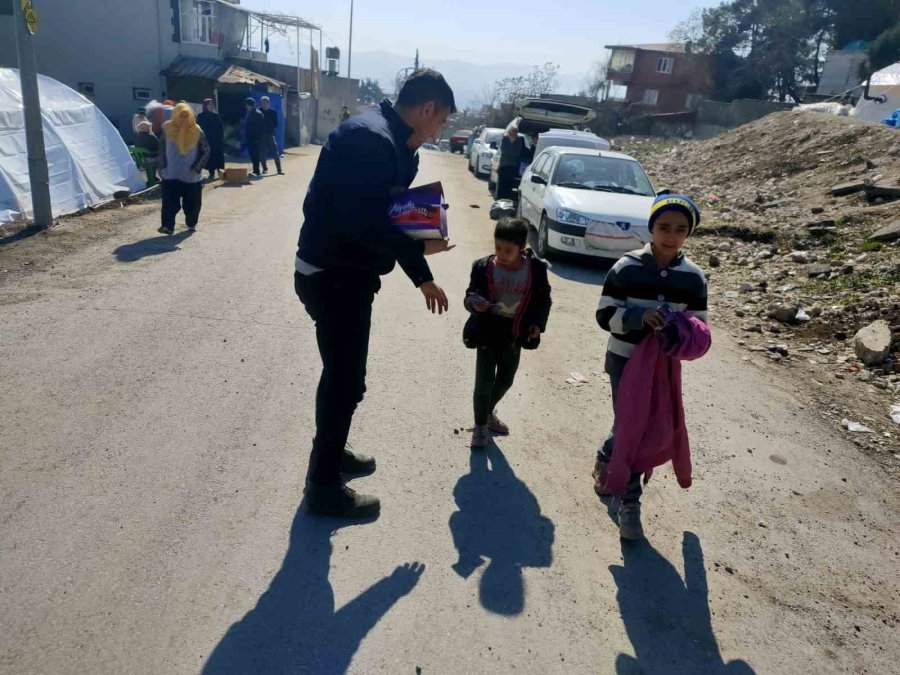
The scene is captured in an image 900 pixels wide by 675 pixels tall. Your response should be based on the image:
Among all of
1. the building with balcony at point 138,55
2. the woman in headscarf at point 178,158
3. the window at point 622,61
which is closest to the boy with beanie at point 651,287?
the woman in headscarf at point 178,158

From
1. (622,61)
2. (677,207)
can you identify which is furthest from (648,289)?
(622,61)

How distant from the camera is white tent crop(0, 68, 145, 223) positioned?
901cm

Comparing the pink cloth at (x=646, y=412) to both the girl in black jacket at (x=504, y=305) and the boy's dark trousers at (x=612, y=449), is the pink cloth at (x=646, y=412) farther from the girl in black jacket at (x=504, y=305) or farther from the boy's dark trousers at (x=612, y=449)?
the girl in black jacket at (x=504, y=305)

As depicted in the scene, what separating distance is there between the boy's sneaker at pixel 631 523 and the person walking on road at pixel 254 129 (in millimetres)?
15107

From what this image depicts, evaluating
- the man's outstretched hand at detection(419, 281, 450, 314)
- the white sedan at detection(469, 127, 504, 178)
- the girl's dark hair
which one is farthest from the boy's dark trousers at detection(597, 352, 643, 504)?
the white sedan at detection(469, 127, 504, 178)

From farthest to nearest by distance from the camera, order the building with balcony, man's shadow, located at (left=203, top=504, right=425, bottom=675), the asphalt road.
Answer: the building with balcony, the asphalt road, man's shadow, located at (left=203, top=504, right=425, bottom=675)

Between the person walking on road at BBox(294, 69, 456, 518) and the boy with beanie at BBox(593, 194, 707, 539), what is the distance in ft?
2.96

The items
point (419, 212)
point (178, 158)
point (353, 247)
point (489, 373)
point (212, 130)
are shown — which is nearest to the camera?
point (419, 212)

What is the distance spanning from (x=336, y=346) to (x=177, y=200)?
7342 millimetres

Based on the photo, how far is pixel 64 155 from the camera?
10.3m

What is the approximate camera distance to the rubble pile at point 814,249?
5.94 metres

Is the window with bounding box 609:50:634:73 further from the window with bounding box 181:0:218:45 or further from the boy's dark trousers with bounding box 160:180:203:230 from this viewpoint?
the boy's dark trousers with bounding box 160:180:203:230

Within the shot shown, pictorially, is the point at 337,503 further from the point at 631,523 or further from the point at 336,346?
the point at 631,523

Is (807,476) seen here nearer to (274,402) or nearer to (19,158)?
(274,402)
